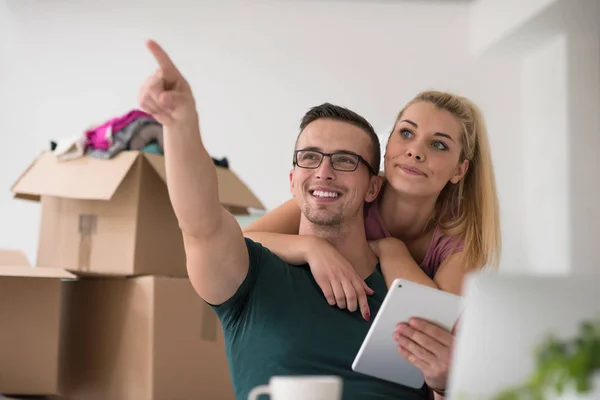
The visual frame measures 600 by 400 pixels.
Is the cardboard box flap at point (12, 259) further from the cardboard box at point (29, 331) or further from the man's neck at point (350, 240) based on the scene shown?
the man's neck at point (350, 240)

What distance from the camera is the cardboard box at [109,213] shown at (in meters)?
2.52

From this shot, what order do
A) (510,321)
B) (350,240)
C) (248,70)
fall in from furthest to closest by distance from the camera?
(248,70) < (350,240) < (510,321)

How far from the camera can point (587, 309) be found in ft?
2.35

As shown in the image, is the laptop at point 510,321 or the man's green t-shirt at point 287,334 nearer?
the laptop at point 510,321

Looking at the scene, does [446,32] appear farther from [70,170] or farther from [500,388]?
[500,388]

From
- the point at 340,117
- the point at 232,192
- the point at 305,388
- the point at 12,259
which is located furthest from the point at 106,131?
the point at 305,388

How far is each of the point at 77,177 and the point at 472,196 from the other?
129cm

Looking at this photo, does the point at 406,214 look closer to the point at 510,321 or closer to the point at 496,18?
the point at 510,321

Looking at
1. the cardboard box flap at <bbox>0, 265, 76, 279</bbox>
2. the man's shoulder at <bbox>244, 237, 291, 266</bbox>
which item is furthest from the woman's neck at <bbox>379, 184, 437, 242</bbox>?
the cardboard box flap at <bbox>0, 265, 76, 279</bbox>

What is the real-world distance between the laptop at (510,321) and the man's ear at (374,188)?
105cm

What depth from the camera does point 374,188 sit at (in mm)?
1795

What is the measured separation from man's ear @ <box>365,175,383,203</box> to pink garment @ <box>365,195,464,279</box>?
0.11 m

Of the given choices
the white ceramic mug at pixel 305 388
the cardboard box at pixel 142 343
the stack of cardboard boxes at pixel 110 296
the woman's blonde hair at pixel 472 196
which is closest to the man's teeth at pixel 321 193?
the woman's blonde hair at pixel 472 196

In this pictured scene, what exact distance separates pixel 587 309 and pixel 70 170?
2.12m
